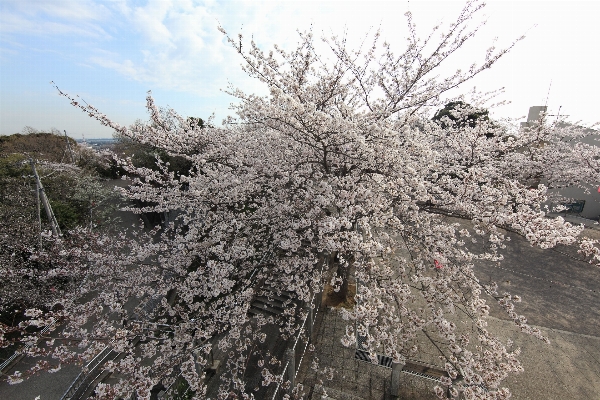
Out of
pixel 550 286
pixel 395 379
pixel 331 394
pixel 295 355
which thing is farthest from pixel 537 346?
pixel 295 355

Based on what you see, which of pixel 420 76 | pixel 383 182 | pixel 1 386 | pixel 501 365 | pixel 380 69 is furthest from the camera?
pixel 1 386

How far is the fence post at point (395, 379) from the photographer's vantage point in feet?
16.1

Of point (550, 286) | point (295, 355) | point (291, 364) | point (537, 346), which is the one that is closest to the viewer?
point (291, 364)

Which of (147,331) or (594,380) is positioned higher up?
(147,331)

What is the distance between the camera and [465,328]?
668cm

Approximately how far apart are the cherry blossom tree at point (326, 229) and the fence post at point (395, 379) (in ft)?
0.99

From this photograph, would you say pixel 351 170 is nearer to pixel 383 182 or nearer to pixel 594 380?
pixel 383 182

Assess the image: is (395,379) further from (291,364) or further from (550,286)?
(550,286)

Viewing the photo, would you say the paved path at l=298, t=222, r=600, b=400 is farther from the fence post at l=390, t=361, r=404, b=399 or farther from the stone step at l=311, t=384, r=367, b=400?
the fence post at l=390, t=361, r=404, b=399

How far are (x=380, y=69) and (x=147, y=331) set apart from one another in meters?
7.41

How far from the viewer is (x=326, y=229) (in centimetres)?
385

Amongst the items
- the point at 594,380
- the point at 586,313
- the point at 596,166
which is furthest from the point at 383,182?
the point at 596,166

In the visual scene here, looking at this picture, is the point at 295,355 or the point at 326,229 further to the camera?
the point at 295,355

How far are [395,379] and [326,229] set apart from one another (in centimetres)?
338
